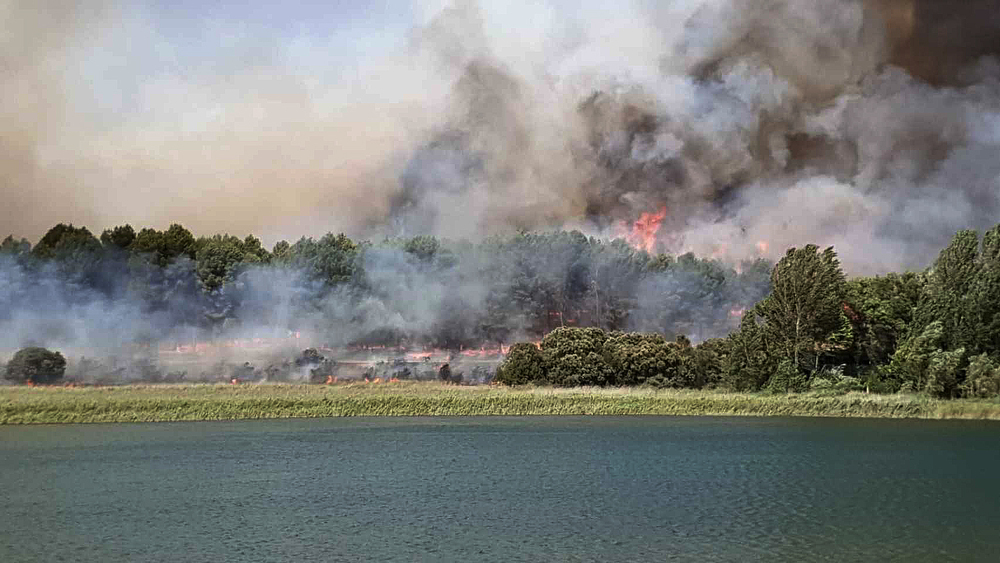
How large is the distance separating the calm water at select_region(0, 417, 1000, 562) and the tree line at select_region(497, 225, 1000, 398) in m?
19.6

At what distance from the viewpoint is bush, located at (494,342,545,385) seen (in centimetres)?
9719

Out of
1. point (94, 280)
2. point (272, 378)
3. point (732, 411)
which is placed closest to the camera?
point (732, 411)

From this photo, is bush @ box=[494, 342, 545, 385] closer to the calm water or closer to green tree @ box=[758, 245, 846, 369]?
green tree @ box=[758, 245, 846, 369]

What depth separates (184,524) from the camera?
34.5 meters

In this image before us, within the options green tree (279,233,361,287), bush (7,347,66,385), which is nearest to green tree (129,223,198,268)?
green tree (279,233,361,287)

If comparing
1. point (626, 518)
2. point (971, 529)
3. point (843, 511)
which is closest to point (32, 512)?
point (626, 518)

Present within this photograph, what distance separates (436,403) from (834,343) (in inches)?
1583

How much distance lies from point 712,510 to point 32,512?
84.5ft

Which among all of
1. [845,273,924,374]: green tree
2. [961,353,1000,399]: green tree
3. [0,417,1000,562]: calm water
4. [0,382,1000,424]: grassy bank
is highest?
[845,273,924,374]: green tree

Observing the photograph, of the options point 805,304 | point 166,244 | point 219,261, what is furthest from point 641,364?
point 166,244

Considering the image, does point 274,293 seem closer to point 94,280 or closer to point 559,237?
point 94,280

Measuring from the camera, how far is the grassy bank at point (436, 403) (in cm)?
7411

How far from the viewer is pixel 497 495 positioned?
134 ft

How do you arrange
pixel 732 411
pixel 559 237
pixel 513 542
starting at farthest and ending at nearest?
pixel 559 237 → pixel 732 411 → pixel 513 542
